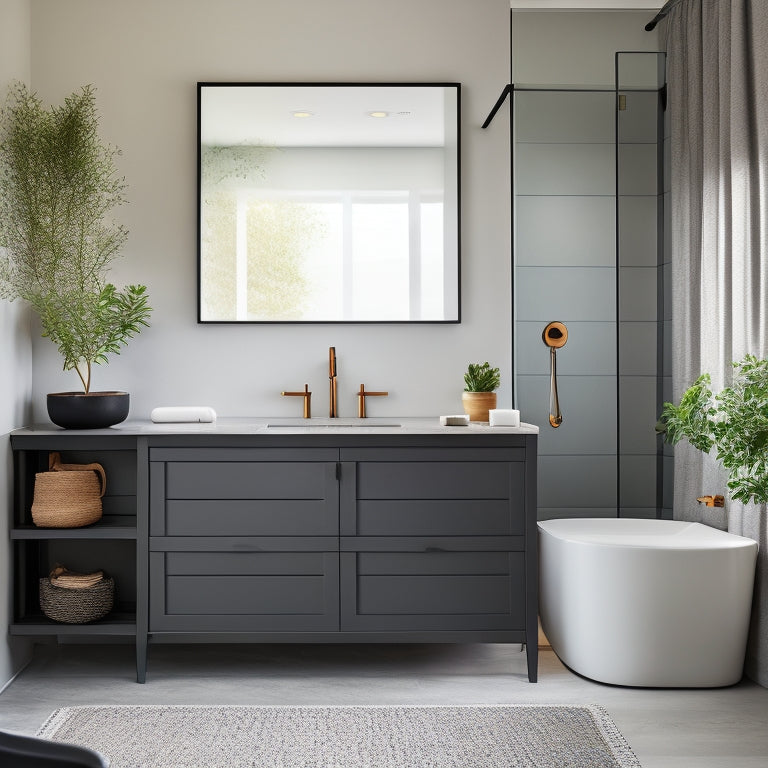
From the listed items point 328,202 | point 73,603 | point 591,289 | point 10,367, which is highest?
point 328,202

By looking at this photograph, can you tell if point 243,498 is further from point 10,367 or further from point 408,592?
point 10,367

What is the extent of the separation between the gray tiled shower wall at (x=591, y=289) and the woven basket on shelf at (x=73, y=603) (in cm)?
175

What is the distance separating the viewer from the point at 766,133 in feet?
8.17

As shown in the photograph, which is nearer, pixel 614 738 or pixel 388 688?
pixel 614 738

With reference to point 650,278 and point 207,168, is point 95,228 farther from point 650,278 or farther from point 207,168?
point 650,278

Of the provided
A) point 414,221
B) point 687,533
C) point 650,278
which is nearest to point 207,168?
point 414,221

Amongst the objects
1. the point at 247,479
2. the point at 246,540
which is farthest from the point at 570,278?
the point at 246,540

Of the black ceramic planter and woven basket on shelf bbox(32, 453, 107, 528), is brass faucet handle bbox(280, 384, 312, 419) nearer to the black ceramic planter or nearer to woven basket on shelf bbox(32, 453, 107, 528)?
the black ceramic planter

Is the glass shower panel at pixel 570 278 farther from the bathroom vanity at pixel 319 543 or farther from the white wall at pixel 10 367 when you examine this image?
the white wall at pixel 10 367

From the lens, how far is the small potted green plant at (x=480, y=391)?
2965 mm

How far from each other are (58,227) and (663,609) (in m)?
2.52

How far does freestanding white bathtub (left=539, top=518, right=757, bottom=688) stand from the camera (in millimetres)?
2504

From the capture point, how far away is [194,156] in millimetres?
3076

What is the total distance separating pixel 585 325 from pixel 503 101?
3.07 feet
